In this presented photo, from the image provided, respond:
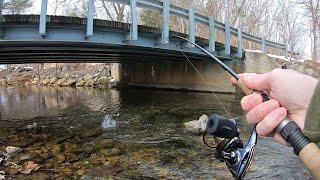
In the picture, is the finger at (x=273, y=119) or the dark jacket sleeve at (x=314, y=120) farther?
the finger at (x=273, y=119)

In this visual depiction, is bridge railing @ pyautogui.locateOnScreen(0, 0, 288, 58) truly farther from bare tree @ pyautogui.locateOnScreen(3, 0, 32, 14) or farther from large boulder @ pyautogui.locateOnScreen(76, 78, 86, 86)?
large boulder @ pyautogui.locateOnScreen(76, 78, 86, 86)

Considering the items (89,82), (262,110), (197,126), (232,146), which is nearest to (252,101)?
(262,110)

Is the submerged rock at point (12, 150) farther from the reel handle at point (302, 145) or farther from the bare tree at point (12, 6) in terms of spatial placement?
the reel handle at point (302, 145)

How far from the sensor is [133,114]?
14.1 metres

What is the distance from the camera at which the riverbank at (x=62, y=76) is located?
119 feet

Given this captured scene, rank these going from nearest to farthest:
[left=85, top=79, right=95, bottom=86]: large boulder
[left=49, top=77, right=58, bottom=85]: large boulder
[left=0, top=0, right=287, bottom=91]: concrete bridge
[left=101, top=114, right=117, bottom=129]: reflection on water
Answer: [left=0, top=0, right=287, bottom=91]: concrete bridge → [left=101, top=114, right=117, bottom=129]: reflection on water → [left=85, top=79, right=95, bottom=86]: large boulder → [left=49, top=77, right=58, bottom=85]: large boulder

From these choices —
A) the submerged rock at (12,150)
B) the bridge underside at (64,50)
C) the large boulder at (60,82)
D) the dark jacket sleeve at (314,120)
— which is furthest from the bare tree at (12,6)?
the large boulder at (60,82)

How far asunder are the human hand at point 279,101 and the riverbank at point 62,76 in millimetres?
32341

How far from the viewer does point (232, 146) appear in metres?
2.09

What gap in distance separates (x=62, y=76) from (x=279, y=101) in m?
42.8

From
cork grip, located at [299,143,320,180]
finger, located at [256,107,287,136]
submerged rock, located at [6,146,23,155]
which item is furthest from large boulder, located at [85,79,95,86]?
cork grip, located at [299,143,320,180]

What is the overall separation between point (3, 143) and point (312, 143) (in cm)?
898

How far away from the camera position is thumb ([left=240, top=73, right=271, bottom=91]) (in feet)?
4.70

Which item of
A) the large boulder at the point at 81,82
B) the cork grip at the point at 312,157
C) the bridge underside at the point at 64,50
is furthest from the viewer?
the large boulder at the point at 81,82
